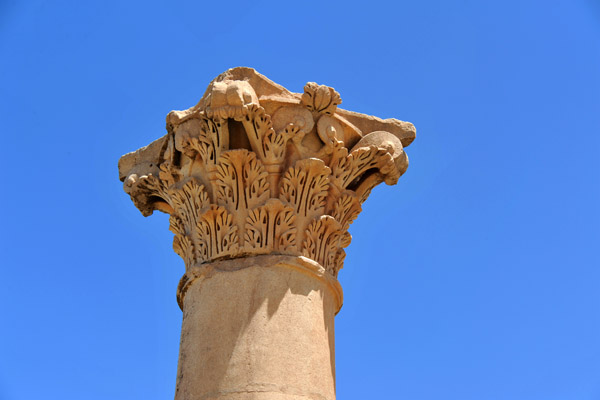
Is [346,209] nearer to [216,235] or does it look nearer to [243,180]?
[243,180]

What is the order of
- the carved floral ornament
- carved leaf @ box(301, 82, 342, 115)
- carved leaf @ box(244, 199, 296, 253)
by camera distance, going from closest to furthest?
carved leaf @ box(244, 199, 296, 253) → the carved floral ornament → carved leaf @ box(301, 82, 342, 115)

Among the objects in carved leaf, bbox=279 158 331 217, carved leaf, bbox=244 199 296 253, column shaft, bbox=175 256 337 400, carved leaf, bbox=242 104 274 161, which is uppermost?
carved leaf, bbox=242 104 274 161

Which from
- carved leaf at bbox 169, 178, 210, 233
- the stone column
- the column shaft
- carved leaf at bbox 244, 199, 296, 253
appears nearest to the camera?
the column shaft

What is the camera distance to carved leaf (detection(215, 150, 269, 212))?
8906 mm

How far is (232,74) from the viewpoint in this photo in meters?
9.30

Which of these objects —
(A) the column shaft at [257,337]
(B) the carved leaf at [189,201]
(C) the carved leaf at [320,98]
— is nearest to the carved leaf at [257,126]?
(C) the carved leaf at [320,98]

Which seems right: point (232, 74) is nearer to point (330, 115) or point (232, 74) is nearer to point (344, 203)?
point (330, 115)

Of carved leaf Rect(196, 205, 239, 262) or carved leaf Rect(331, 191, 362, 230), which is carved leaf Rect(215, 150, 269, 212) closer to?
carved leaf Rect(196, 205, 239, 262)

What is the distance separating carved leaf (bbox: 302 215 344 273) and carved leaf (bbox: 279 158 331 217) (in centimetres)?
16

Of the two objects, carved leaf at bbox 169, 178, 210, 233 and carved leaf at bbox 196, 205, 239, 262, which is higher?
carved leaf at bbox 169, 178, 210, 233

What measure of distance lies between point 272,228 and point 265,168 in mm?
773

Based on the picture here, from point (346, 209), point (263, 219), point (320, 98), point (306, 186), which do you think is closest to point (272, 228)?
point (263, 219)

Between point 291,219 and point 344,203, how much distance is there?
93cm

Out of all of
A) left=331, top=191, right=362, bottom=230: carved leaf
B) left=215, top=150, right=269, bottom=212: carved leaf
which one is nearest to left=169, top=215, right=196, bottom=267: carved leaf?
left=215, top=150, right=269, bottom=212: carved leaf
